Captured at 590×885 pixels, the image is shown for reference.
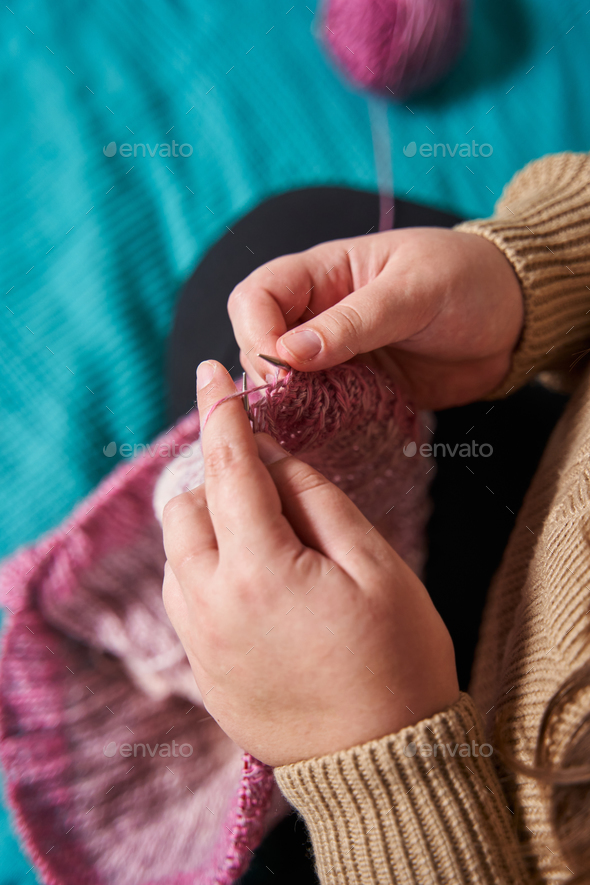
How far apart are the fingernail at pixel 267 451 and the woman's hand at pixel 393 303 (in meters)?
0.06

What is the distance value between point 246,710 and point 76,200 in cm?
82

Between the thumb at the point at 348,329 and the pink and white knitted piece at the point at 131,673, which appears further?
the pink and white knitted piece at the point at 131,673

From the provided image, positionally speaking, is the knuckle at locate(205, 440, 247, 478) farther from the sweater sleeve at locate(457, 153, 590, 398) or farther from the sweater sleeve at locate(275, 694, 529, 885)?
the sweater sleeve at locate(457, 153, 590, 398)

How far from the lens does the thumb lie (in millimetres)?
457

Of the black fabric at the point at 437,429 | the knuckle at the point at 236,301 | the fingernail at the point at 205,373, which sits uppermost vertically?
the knuckle at the point at 236,301

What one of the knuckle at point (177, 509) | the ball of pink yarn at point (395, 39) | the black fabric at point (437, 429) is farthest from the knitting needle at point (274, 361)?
the ball of pink yarn at point (395, 39)

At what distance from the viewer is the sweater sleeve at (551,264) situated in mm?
596

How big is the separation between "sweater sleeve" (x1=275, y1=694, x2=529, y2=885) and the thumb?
27 cm

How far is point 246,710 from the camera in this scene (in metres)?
0.41

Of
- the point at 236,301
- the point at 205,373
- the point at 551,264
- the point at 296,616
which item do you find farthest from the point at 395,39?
the point at 296,616

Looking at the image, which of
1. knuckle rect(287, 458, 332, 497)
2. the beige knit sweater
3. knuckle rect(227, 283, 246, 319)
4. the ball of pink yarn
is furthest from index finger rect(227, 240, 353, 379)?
the ball of pink yarn

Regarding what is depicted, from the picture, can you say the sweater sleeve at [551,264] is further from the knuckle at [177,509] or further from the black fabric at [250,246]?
the knuckle at [177,509]

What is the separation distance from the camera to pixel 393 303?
0.50 meters

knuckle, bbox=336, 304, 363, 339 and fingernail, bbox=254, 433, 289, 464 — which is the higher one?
knuckle, bbox=336, 304, 363, 339
